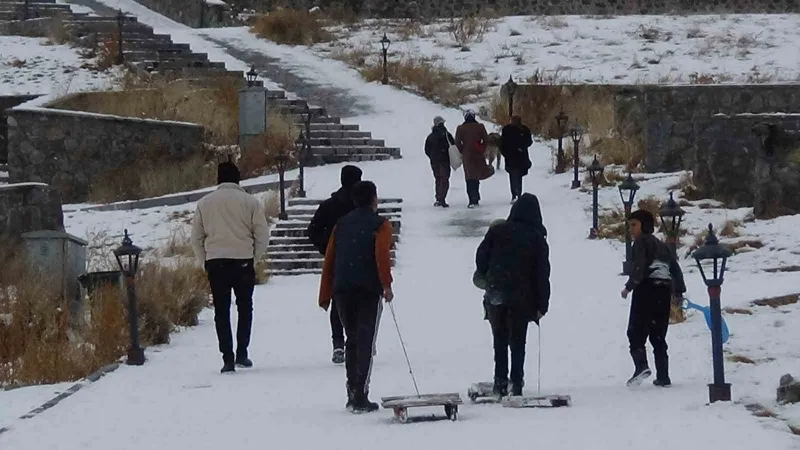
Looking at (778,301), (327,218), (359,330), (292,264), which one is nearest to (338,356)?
(327,218)

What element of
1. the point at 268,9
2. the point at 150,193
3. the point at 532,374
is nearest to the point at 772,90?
the point at 150,193

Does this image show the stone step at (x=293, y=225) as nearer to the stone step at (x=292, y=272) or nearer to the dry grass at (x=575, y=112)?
the stone step at (x=292, y=272)

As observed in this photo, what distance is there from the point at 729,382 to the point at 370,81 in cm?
2139

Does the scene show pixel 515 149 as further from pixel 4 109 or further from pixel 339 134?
pixel 4 109

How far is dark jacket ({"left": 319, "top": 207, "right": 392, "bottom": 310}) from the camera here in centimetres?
1062

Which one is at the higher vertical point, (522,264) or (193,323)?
(522,264)

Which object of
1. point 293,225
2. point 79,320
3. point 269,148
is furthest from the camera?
point 269,148

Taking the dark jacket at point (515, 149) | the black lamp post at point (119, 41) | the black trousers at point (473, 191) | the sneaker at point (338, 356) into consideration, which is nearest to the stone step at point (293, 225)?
Result: the black trousers at point (473, 191)

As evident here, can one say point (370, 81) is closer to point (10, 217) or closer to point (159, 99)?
point (159, 99)

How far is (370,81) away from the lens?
105ft

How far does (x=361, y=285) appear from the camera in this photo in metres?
10.6

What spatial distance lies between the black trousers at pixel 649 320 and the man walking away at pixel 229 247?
3067 mm

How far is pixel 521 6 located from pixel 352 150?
15.7m

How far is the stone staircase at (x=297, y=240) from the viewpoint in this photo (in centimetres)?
1897
